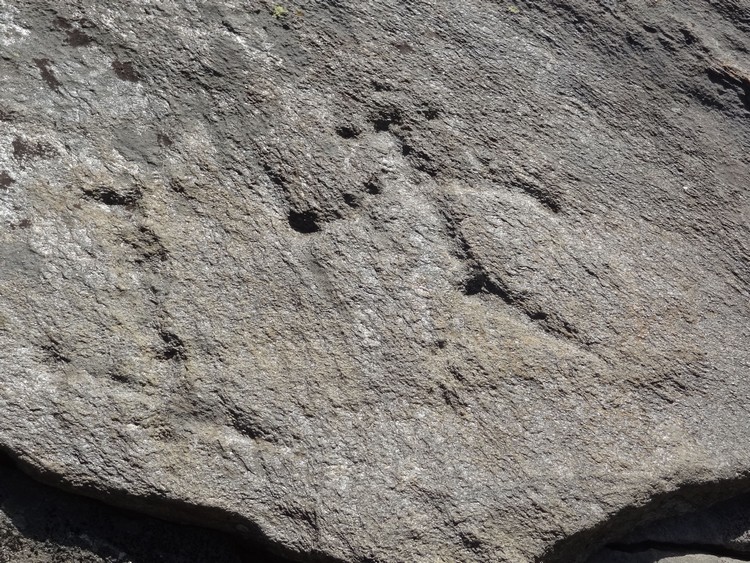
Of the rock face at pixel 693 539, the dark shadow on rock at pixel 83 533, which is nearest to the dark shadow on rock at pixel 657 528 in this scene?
the rock face at pixel 693 539

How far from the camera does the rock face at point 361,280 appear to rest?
1.30 m

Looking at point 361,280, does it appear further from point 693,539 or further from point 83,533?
point 693,539

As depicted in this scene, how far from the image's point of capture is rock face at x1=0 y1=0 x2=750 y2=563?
130cm

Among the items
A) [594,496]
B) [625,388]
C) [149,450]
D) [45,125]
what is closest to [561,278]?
[625,388]

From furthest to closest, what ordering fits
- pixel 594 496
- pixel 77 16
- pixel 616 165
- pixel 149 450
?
pixel 616 165
pixel 77 16
pixel 594 496
pixel 149 450

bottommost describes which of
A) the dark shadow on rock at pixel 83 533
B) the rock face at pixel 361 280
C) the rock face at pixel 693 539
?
the dark shadow on rock at pixel 83 533

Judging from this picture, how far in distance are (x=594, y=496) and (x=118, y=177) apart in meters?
0.82

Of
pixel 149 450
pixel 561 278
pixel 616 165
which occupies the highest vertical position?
pixel 616 165

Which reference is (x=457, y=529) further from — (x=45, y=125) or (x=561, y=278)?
(x=45, y=125)

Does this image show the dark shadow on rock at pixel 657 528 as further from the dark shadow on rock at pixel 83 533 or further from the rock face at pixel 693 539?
the dark shadow on rock at pixel 83 533

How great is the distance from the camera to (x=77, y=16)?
150cm

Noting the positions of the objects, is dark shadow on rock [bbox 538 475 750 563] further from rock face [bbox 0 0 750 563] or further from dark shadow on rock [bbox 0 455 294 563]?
dark shadow on rock [bbox 0 455 294 563]

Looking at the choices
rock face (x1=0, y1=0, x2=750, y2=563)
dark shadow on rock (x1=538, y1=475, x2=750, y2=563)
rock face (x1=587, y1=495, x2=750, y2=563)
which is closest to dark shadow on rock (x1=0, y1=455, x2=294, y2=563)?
rock face (x1=0, y1=0, x2=750, y2=563)

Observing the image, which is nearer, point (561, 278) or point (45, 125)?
point (45, 125)
